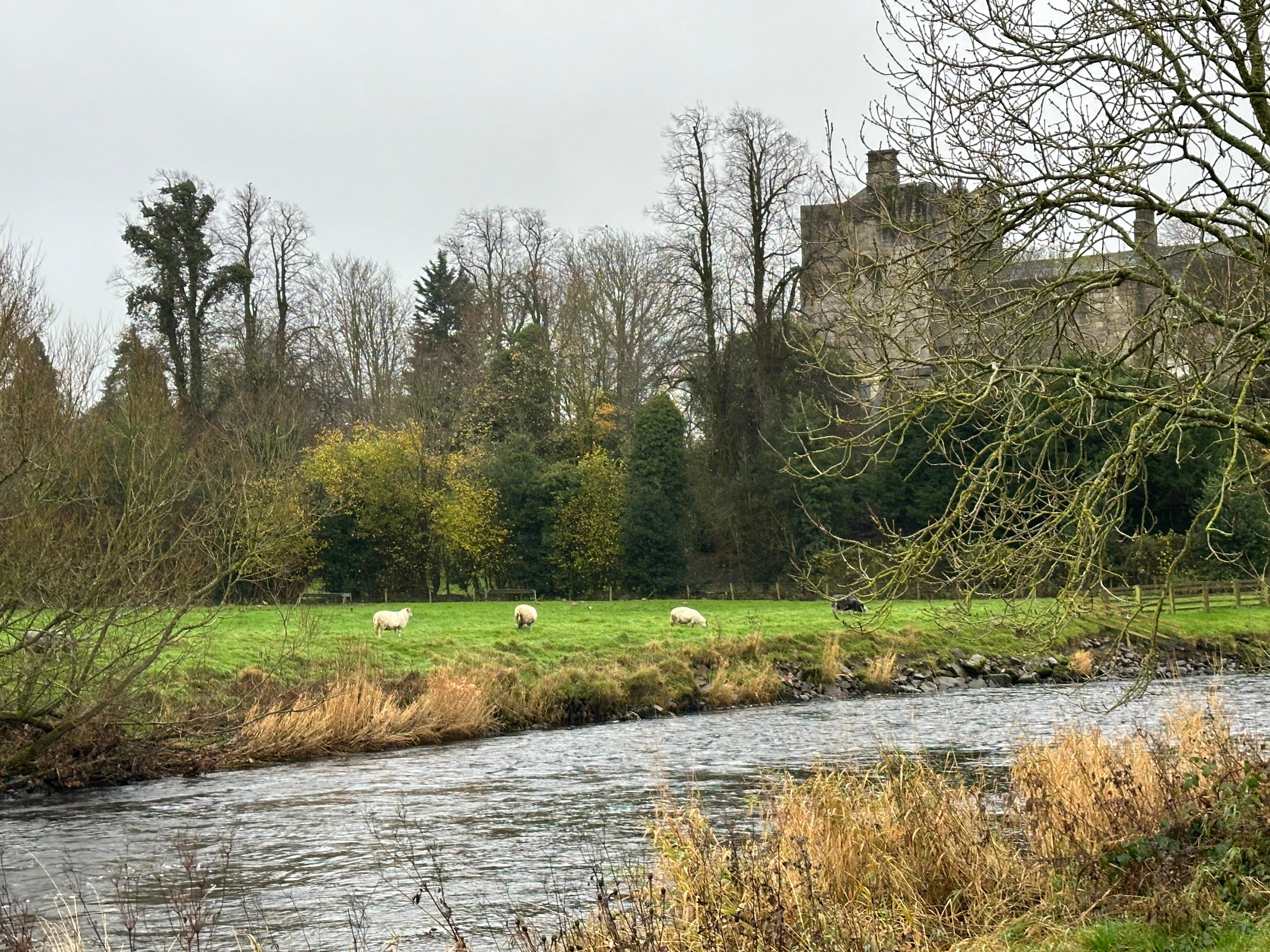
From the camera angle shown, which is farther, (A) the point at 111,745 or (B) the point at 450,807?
(A) the point at 111,745

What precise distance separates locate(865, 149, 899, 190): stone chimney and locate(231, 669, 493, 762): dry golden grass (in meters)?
12.2

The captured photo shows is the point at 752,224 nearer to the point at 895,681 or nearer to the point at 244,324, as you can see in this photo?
the point at 244,324

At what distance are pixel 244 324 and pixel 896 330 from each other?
44616 millimetres

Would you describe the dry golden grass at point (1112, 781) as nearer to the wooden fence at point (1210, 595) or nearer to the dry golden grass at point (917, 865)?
the dry golden grass at point (917, 865)

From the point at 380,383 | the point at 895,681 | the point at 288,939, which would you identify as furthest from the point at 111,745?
the point at 380,383

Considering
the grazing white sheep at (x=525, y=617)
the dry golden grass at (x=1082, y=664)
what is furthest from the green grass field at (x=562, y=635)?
the dry golden grass at (x=1082, y=664)

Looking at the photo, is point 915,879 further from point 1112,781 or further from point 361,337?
point 361,337

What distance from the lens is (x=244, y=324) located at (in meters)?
50.6

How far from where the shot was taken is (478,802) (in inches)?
567

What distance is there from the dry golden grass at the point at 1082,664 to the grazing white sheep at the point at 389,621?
15624 millimetres

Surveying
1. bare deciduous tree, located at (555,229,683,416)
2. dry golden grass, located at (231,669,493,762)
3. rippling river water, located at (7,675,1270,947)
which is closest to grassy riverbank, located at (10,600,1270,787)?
dry golden grass, located at (231,669,493,762)

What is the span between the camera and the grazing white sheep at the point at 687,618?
31422 mm

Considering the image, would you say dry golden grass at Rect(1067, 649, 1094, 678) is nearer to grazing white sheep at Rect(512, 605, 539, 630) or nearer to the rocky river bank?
the rocky river bank

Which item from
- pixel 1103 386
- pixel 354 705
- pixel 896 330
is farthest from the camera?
pixel 354 705
